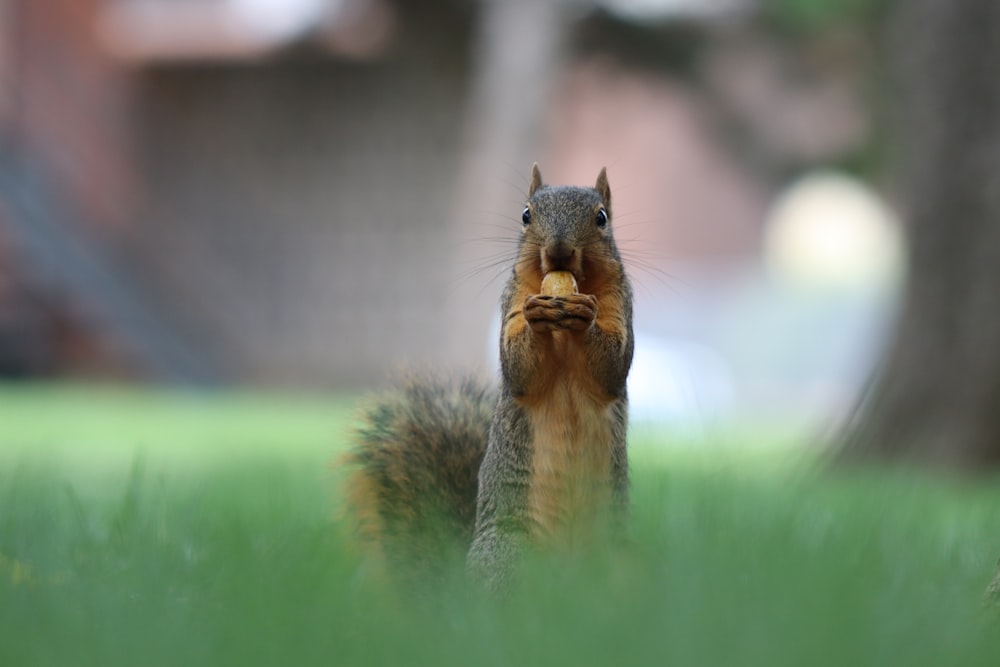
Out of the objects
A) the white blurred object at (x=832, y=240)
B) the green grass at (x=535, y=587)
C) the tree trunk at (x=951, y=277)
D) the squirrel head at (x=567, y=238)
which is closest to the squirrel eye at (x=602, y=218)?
the squirrel head at (x=567, y=238)

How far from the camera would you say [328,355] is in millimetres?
11719

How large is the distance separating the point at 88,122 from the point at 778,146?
6.19 metres

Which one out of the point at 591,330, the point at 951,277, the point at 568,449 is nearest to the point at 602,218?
the point at 591,330

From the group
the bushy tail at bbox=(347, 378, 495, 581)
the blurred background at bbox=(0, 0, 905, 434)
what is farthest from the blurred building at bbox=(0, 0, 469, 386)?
the bushy tail at bbox=(347, 378, 495, 581)

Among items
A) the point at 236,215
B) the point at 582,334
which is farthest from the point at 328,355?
the point at 582,334

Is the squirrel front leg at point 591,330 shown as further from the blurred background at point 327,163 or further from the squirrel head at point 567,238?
the blurred background at point 327,163

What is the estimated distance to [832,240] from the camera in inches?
603

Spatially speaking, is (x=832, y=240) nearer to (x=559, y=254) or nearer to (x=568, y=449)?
(x=559, y=254)

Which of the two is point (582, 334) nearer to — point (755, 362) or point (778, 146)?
point (778, 146)

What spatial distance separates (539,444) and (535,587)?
1.06ft

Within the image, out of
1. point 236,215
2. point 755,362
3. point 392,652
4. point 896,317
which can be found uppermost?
point 236,215

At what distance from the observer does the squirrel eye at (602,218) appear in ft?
6.69

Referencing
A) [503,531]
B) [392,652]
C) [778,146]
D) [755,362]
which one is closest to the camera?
[392,652]

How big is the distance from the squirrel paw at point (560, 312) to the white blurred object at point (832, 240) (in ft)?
41.6
